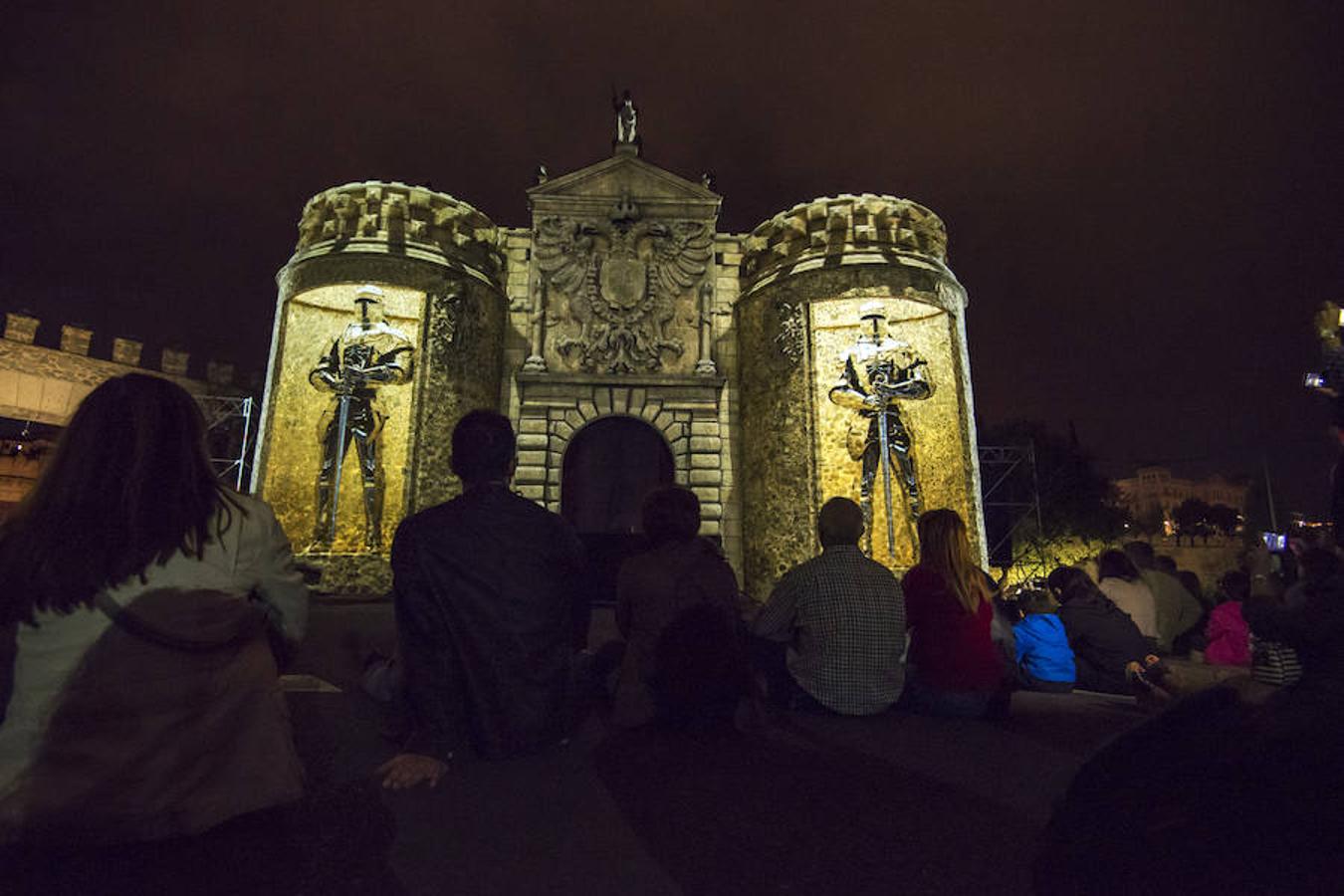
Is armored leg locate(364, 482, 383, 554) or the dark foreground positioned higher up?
armored leg locate(364, 482, 383, 554)

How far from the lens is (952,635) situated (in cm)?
422

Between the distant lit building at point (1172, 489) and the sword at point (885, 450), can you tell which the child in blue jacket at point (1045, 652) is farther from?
the distant lit building at point (1172, 489)

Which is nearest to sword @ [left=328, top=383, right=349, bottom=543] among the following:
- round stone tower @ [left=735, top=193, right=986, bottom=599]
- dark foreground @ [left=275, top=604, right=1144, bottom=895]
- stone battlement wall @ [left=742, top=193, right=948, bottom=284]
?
round stone tower @ [left=735, top=193, right=986, bottom=599]

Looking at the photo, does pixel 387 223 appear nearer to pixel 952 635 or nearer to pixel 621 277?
pixel 621 277

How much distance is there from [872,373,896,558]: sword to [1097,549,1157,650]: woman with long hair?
647 centimetres

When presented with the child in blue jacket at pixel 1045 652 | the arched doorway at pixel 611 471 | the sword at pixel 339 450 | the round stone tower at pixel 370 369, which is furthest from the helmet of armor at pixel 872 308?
the sword at pixel 339 450

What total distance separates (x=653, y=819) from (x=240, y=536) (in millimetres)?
1842

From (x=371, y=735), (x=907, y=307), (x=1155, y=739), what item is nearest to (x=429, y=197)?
(x=907, y=307)

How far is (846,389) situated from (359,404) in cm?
975

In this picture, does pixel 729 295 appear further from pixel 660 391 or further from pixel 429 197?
pixel 429 197

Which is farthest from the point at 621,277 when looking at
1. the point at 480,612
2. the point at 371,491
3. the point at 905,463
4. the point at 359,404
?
the point at 480,612

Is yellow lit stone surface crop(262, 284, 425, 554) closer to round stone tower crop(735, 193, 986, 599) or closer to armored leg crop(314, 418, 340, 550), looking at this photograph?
armored leg crop(314, 418, 340, 550)

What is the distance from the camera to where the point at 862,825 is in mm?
2625

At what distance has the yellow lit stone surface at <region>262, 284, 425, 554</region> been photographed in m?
13.6
